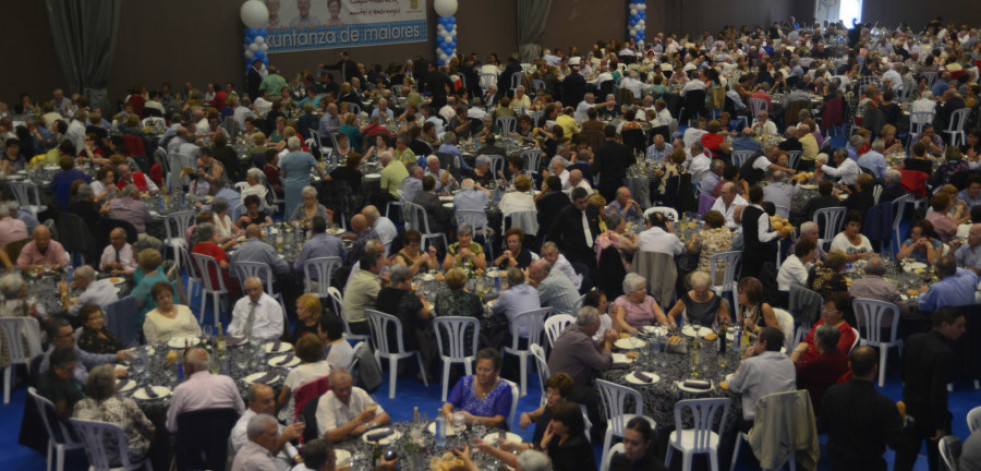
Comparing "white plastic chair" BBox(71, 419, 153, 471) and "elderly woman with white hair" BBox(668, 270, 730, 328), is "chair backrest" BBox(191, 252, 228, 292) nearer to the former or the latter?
"white plastic chair" BBox(71, 419, 153, 471)

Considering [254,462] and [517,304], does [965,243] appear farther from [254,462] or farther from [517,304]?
[254,462]

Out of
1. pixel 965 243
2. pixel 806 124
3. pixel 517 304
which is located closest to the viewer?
pixel 517 304

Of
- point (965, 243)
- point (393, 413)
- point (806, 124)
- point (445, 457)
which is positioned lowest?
point (393, 413)

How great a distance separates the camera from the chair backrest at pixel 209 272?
8492 mm

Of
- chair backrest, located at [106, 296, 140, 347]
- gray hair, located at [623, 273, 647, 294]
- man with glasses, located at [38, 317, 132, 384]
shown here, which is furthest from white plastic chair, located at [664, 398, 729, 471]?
chair backrest, located at [106, 296, 140, 347]

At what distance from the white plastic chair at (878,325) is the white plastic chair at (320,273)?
173 inches

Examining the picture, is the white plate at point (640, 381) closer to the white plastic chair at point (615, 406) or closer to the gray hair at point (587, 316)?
the white plastic chair at point (615, 406)

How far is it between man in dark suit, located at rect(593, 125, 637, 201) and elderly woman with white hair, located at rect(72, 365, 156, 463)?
6.38 meters

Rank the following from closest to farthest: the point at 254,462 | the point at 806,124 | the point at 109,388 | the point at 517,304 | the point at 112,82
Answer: the point at 254,462
the point at 109,388
the point at 517,304
the point at 806,124
the point at 112,82

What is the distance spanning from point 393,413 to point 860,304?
12.1 feet

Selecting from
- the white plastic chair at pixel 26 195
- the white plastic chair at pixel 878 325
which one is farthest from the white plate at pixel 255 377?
the white plastic chair at pixel 26 195

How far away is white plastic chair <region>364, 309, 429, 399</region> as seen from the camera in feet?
23.6

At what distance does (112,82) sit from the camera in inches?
666

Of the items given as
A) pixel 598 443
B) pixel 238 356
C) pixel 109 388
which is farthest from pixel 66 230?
pixel 598 443
